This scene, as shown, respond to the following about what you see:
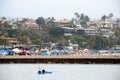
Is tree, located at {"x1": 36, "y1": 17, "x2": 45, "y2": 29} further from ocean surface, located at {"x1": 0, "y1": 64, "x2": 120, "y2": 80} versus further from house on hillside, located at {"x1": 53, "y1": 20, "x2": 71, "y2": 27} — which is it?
ocean surface, located at {"x1": 0, "y1": 64, "x2": 120, "y2": 80}

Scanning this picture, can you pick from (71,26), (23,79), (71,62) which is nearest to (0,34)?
(71,26)

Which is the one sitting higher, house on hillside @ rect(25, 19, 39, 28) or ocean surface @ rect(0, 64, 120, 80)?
house on hillside @ rect(25, 19, 39, 28)

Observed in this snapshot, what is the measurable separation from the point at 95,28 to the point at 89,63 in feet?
154

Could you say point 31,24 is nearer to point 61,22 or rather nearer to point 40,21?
point 40,21

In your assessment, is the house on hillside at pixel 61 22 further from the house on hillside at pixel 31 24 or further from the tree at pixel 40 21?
the house on hillside at pixel 31 24

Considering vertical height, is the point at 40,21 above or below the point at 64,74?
above

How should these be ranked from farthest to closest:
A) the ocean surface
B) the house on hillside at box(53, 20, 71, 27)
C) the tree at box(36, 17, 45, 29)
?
1. the house on hillside at box(53, 20, 71, 27)
2. the tree at box(36, 17, 45, 29)
3. the ocean surface

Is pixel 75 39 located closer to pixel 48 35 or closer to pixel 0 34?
pixel 48 35

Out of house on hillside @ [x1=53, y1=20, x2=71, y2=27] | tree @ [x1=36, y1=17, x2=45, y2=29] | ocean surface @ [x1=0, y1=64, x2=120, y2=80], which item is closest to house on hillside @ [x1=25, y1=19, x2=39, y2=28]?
tree @ [x1=36, y1=17, x2=45, y2=29]

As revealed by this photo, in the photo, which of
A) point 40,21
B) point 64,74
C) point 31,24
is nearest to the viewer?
point 64,74

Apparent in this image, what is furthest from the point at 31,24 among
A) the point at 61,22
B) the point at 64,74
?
the point at 64,74

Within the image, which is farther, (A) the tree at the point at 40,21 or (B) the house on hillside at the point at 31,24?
(A) the tree at the point at 40,21

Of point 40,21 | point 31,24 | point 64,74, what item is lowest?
point 64,74

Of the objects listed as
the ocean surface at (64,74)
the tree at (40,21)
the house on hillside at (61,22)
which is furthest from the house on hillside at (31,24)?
the ocean surface at (64,74)
